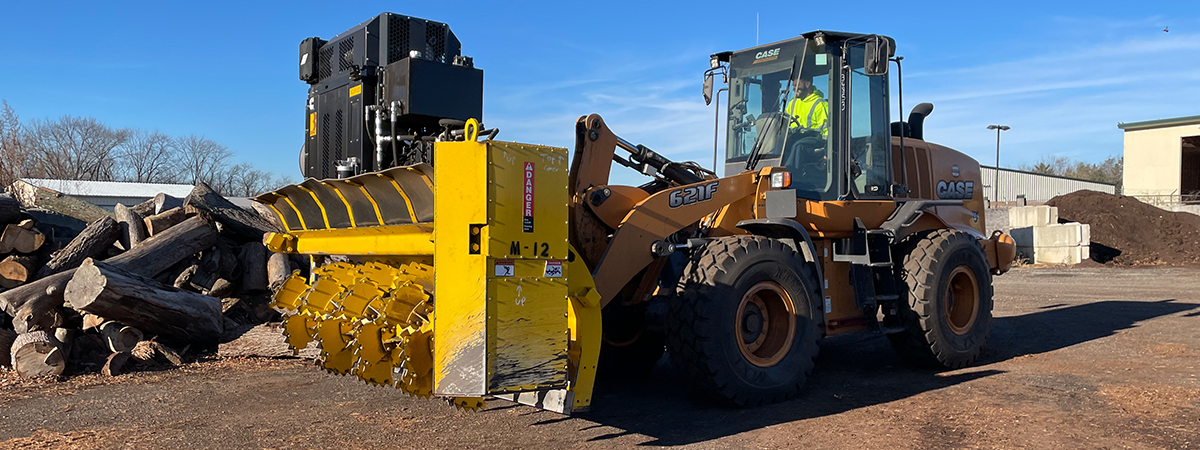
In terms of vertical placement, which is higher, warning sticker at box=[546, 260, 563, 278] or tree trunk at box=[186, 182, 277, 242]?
tree trunk at box=[186, 182, 277, 242]

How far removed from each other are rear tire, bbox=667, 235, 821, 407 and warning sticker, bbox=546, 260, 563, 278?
1175mm

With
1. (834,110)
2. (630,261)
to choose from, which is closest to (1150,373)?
(834,110)

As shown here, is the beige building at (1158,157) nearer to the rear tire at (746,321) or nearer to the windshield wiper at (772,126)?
the windshield wiper at (772,126)

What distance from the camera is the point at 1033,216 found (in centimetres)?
2372

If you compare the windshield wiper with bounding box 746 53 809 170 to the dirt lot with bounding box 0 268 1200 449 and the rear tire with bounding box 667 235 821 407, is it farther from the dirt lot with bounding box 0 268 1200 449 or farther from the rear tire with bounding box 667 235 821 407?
the dirt lot with bounding box 0 268 1200 449

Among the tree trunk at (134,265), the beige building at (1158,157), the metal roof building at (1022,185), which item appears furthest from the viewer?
the metal roof building at (1022,185)

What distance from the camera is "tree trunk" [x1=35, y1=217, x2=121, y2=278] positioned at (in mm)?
9367

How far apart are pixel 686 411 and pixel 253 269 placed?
20.1ft

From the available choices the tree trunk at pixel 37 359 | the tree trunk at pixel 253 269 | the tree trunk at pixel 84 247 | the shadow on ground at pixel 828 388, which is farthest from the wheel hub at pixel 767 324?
the tree trunk at pixel 84 247

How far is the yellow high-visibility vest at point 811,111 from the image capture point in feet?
23.2

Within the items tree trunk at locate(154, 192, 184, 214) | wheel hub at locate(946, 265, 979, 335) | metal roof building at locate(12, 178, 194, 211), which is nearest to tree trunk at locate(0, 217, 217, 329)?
tree trunk at locate(154, 192, 184, 214)

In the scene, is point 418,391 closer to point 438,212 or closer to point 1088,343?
point 438,212

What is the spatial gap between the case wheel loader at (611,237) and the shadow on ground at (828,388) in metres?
0.20

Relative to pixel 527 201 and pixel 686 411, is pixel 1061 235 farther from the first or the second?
pixel 527 201
